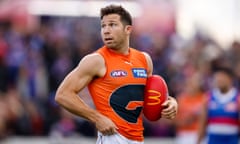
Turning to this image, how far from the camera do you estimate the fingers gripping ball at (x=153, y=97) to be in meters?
10.3

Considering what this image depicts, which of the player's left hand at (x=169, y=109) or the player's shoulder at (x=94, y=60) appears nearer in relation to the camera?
the player's shoulder at (x=94, y=60)

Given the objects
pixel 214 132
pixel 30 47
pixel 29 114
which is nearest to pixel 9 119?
pixel 29 114

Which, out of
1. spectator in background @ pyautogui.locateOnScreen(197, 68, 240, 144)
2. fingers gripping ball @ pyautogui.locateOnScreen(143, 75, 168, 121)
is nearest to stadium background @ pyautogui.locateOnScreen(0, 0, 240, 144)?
spectator in background @ pyautogui.locateOnScreen(197, 68, 240, 144)

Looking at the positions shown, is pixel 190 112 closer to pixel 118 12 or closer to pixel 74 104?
pixel 118 12

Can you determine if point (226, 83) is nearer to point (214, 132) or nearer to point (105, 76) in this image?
point (214, 132)

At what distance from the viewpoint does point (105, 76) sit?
1005cm

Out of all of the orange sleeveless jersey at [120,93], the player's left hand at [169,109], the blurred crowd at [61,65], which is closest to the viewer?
the orange sleeveless jersey at [120,93]

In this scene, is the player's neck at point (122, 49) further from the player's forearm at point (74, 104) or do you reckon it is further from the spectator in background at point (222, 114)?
the spectator in background at point (222, 114)

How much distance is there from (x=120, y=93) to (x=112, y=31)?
0.59 m

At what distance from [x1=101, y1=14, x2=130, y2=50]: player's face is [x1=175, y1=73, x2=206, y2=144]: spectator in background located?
6380mm

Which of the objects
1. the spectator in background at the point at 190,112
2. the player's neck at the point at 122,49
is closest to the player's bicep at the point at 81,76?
the player's neck at the point at 122,49

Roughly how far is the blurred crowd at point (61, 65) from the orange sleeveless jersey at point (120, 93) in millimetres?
5613

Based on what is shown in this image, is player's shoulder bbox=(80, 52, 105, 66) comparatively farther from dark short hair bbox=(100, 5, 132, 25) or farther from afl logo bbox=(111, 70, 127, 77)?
dark short hair bbox=(100, 5, 132, 25)

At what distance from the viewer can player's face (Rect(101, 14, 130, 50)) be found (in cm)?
1006
